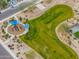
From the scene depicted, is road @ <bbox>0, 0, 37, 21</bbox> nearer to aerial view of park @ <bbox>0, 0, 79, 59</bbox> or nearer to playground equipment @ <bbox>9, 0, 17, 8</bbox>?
aerial view of park @ <bbox>0, 0, 79, 59</bbox>

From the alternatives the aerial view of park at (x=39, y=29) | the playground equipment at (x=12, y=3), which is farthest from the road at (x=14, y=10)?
the playground equipment at (x=12, y=3)

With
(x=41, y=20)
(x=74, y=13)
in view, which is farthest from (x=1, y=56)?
(x=74, y=13)

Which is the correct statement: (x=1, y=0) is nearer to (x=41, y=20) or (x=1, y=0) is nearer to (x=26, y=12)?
(x=26, y=12)

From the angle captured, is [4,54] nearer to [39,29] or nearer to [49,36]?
[39,29]

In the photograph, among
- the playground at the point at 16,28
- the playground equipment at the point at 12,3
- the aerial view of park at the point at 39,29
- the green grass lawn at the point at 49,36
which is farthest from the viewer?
the playground equipment at the point at 12,3

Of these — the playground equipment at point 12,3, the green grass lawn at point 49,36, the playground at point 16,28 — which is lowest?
the green grass lawn at point 49,36

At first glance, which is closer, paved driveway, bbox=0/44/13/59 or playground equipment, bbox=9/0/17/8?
paved driveway, bbox=0/44/13/59

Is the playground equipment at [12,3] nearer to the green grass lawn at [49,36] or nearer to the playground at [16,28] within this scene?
the playground at [16,28]

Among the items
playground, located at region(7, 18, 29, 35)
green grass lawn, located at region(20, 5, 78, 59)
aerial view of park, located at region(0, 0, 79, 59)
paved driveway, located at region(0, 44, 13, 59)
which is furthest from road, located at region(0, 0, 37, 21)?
paved driveway, located at region(0, 44, 13, 59)
